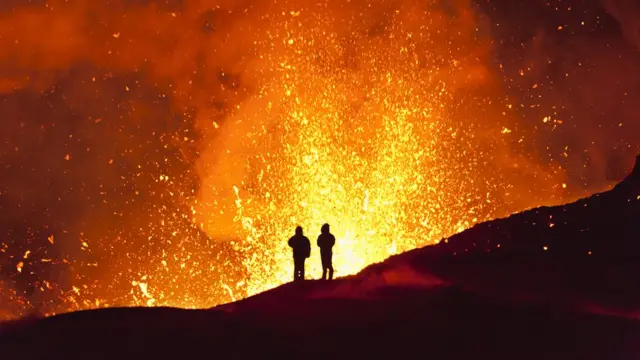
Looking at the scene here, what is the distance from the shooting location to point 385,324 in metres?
9.04

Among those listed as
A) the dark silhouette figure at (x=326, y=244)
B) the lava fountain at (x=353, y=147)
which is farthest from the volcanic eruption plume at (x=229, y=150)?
the dark silhouette figure at (x=326, y=244)

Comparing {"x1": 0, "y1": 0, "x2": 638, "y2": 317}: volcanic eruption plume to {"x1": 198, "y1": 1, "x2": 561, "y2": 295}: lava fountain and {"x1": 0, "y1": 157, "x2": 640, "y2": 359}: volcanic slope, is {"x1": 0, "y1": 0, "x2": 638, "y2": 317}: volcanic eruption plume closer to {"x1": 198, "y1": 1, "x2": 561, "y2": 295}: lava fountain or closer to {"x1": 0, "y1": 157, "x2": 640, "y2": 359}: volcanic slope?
{"x1": 198, "y1": 1, "x2": 561, "y2": 295}: lava fountain

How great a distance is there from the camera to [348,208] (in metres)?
26.5

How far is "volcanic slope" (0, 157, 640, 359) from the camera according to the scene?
8336mm

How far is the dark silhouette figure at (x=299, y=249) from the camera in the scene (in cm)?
1258

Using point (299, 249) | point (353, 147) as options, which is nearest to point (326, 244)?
point (299, 249)

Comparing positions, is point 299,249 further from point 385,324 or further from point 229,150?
point 229,150

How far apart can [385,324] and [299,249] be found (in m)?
3.80

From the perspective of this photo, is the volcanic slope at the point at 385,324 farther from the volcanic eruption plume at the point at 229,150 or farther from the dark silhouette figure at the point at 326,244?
the volcanic eruption plume at the point at 229,150

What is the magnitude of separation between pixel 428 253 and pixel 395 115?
16.8m

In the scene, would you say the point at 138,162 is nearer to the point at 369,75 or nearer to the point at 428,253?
the point at 369,75

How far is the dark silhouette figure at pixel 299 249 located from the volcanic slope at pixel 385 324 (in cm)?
96

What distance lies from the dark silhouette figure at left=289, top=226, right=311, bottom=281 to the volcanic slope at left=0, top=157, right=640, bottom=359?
0.96 m

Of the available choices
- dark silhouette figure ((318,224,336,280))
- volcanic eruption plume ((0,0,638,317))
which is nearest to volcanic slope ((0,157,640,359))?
dark silhouette figure ((318,224,336,280))
